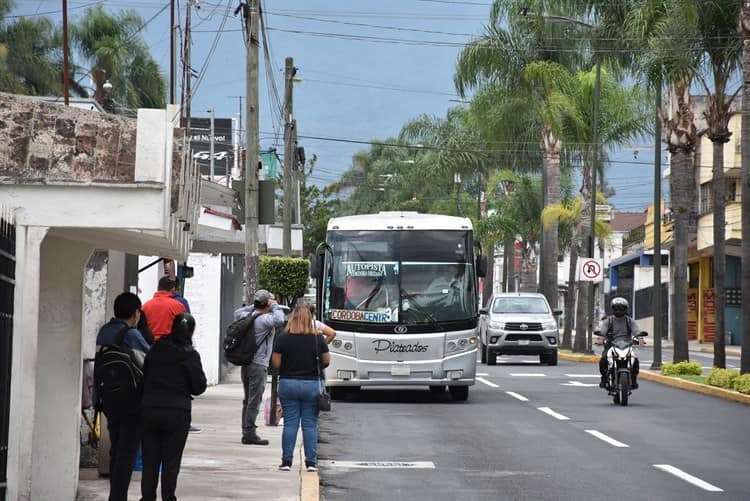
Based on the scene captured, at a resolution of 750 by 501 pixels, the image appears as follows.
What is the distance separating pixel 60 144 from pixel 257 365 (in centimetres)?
710

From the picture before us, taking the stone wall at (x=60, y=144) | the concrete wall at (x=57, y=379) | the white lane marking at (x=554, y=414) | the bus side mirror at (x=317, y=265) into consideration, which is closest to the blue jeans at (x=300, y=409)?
the concrete wall at (x=57, y=379)

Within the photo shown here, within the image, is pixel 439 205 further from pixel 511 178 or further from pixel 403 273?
pixel 403 273

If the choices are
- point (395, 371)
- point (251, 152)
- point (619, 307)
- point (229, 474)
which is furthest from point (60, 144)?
point (619, 307)

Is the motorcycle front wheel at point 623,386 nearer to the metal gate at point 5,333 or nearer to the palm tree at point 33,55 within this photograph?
the metal gate at point 5,333

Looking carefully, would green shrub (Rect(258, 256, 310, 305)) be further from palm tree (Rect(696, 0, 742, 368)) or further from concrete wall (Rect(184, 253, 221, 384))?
palm tree (Rect(696, 0, 742, 368))

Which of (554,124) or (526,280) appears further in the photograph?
(526,280)

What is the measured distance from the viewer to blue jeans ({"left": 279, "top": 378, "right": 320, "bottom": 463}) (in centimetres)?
1315

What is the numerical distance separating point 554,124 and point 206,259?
68.4 ft

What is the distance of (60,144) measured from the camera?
937 centimetres

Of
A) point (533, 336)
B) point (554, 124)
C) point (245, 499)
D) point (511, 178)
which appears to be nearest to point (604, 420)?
point (245, 499)

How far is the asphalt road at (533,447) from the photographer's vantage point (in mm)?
12688

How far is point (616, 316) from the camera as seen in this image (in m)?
22.7

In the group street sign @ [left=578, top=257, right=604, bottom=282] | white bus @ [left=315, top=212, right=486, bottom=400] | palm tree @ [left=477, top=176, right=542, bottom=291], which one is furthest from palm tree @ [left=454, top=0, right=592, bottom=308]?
white bus @ [left=315, top=212, right=486, bottom=400]

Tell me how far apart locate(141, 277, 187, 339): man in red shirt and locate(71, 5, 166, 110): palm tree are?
1603 inches
